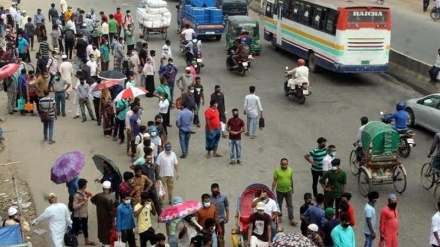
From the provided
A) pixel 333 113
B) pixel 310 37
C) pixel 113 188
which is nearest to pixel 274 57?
pixel 310 37

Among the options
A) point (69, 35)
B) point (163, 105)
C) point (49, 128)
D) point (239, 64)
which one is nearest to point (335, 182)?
point (163, 105)

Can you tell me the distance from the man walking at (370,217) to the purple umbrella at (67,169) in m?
4.90

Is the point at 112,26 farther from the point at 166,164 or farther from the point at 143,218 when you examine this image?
the point at 143,218

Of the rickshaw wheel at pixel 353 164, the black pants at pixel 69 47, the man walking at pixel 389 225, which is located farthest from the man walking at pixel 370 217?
the black pants at pixel 69 47

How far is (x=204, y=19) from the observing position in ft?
101

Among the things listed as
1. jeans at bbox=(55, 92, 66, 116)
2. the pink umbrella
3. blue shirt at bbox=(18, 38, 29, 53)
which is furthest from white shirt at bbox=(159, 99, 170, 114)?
blue shirt at bbox=(18, 38, 29, 53)

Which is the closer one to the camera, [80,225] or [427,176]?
[80,225]

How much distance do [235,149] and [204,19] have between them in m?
14.6

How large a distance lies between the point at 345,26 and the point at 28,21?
13.1 metres

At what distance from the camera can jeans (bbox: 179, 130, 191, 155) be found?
672 inches

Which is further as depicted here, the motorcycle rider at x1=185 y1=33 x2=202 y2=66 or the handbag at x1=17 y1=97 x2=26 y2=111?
the motorcycle rider at x1=185 y1=33 x2=202 y2=66

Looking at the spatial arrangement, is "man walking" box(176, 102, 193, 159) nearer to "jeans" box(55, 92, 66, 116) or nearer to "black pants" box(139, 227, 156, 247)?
"jeans" box(55, 92, 66, 116)

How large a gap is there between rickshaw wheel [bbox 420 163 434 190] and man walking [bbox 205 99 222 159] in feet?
14.9

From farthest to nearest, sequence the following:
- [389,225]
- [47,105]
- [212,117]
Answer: [47,105] < [212,117] < [389,225]
